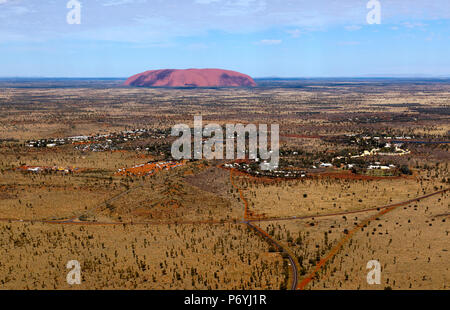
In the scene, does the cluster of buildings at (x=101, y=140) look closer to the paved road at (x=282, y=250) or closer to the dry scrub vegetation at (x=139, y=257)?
the dry scrub vegetation at (x=139, y=257)

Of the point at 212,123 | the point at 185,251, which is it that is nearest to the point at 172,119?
the point at 212,123

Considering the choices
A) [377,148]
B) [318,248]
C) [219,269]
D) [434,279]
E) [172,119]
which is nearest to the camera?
[434,279]

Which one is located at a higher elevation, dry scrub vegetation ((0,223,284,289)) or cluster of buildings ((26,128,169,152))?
cluster of buildings ((26,128,169,152))

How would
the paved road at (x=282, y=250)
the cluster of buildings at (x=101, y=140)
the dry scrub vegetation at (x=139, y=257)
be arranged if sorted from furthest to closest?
the cluster of buildings at (x=101, y=140) < the dry scrub vegetation at (x=139, y=257) < the paved road at (x=282, y=250)

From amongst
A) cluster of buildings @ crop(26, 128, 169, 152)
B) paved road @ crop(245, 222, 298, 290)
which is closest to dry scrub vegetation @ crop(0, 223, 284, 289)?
paved road @ crop(245, 222, 298, 290)

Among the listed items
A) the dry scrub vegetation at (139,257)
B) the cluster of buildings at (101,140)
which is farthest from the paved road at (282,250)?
the cluster of buildings at (101,140)

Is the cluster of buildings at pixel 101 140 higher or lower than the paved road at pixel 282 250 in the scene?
higher

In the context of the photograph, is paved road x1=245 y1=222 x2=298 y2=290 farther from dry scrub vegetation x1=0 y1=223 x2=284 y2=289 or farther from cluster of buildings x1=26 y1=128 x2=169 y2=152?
cluster of buildings x1=26 y1=128 x2=169 y2=152

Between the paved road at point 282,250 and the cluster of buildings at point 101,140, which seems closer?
the paved road at point 282,250

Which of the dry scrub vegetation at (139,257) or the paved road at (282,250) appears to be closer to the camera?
the paved road at (282,250)

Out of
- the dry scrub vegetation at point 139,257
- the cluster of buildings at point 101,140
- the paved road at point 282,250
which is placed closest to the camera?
the paved road at point 282,250

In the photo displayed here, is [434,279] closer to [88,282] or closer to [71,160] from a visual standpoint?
[88,282]
